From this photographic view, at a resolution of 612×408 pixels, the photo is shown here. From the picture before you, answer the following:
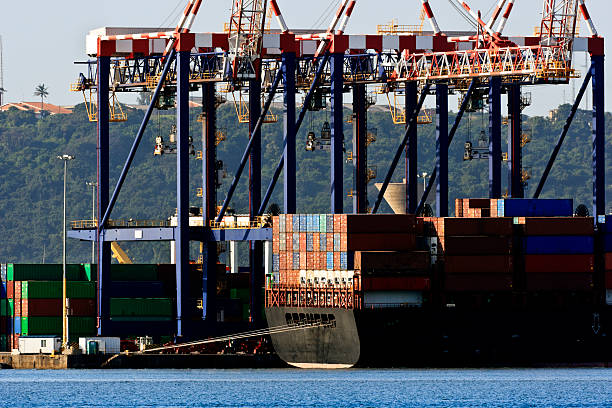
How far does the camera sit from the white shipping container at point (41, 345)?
400 feet

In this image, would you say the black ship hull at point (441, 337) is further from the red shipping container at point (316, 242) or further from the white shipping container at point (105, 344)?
the white shipping container at point (105, 344)

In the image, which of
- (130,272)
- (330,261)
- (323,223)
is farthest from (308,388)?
(130,272)

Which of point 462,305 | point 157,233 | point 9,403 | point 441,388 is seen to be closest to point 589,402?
point 441,388

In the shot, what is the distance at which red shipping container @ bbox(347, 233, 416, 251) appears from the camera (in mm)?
117750

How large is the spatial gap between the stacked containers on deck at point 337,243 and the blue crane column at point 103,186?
48.3ft

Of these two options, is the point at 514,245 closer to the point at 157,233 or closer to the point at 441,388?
the point at 441,388

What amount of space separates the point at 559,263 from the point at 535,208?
5.57 meters

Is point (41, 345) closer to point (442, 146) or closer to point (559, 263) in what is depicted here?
point (559, 263)

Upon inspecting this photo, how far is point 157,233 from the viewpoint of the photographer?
12975 centimetres

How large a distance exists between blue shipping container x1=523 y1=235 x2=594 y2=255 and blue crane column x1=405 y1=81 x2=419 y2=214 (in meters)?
23.6

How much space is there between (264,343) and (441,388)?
21.9 metres

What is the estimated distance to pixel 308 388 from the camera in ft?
354

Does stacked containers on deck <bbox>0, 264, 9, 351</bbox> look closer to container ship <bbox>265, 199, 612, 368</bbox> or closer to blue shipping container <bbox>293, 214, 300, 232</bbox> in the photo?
container ship <bbox>265, 199, 612, 368</bbox>

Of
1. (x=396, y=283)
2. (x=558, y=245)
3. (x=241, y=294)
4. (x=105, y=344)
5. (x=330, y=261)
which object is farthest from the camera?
(x=241, y=294)
